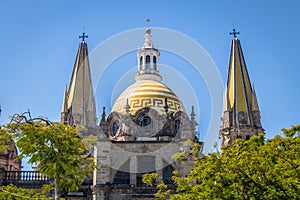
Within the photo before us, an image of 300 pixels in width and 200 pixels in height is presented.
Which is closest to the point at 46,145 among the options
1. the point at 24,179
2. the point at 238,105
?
the point at 24,179

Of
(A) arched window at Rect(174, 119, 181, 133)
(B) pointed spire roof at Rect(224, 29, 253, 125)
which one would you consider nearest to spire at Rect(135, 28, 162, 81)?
(A) arched window at Rect(174, 119, 181, 133)

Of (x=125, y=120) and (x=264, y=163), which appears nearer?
(x=264, y=163)

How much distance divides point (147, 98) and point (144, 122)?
2.07m

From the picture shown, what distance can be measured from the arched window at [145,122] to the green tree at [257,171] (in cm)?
1672

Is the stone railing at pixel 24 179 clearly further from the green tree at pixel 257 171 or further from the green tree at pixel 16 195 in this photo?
the green tree at pixel 257 171

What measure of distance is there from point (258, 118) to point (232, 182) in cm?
1932

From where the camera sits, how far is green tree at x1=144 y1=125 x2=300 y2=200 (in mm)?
16125

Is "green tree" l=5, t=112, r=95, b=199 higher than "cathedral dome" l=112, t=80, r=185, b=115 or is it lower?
lower

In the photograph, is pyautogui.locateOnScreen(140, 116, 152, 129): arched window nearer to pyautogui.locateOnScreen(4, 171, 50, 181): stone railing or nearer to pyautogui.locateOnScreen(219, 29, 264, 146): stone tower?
pyautogui.locateOnScreen(219, 29, 264, 146): stone tower

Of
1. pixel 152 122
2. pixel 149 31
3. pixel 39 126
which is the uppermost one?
pixel 149 31

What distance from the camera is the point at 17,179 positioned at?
3005 cm

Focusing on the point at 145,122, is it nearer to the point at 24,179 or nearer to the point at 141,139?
the point at 141,139

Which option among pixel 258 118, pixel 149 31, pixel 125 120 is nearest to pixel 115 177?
pixel 125 120

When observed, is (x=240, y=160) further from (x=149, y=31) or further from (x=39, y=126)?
(x=149, y=31)
